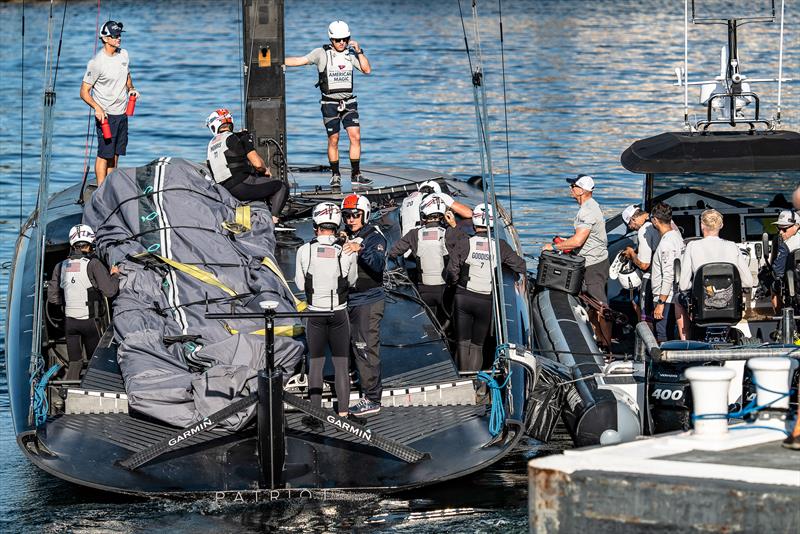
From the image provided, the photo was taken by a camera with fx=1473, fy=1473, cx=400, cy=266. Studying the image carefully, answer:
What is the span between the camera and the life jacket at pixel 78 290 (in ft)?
40.4

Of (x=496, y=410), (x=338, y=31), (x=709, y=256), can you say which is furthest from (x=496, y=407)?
(x=338, y=31)

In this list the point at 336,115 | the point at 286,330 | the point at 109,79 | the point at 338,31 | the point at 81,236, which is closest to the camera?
the point at 286,330

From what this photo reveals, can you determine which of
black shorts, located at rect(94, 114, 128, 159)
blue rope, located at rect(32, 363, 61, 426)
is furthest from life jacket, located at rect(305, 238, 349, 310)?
black shorts, located at rect(94, 114, 128, 159)

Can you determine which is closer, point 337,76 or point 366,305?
point 366,305

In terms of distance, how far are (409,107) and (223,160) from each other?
857 inches

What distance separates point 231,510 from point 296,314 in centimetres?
155

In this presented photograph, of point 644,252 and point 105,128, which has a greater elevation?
point 105,128

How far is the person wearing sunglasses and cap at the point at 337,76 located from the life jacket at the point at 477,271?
12.5ft

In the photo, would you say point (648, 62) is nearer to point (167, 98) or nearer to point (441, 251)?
point (167, 98)

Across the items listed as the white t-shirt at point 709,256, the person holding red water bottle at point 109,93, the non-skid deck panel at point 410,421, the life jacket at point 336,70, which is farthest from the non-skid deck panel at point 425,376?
the life jacket at point 336,70

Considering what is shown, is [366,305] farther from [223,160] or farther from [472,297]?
[223,160]

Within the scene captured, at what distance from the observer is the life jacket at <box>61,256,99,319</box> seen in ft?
40.4

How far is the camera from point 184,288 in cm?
1220

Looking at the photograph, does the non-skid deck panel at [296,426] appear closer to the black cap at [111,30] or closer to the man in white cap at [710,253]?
the man in white cap at [710,253]
